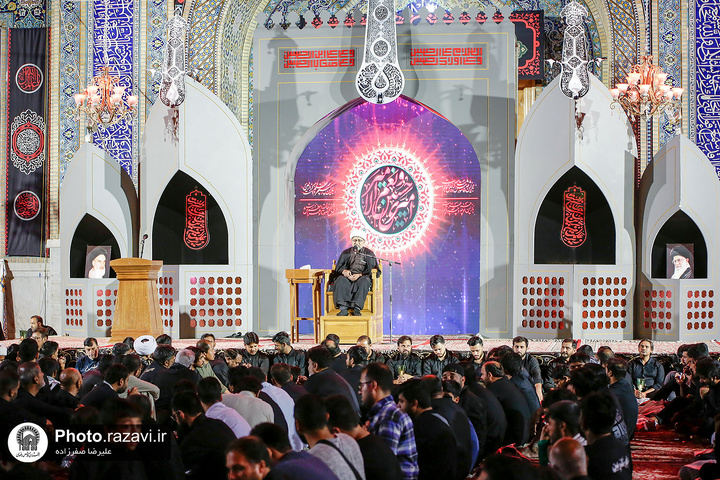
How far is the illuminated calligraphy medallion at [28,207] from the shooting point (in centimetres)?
1181

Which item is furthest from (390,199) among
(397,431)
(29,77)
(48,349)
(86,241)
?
(397,431)

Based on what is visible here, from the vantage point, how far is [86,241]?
10445 millimetres

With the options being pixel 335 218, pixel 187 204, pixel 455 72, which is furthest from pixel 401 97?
pixel 187 204

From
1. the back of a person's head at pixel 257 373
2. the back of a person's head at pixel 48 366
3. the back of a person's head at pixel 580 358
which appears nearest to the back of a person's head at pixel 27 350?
the back of a person's head at pixel 48 366

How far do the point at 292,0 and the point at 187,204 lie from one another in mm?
4606

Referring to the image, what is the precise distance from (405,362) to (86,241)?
492 centimetres

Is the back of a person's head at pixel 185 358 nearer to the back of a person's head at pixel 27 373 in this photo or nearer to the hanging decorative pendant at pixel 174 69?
the back of a person's head at pixel 27 373

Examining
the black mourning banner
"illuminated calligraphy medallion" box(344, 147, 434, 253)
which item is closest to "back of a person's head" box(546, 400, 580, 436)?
"illuminated calligraphy medallion" box(344, 147, 434, 253)

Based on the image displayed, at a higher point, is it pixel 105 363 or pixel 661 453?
pixel 105 363

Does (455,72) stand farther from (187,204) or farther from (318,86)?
(187,204)

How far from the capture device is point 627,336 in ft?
32.6

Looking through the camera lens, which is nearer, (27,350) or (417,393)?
(417,393)

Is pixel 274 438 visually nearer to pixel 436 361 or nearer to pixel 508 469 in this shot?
pixel 508 469

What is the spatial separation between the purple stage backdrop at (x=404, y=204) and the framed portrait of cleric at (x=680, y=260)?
2231 millimetres
